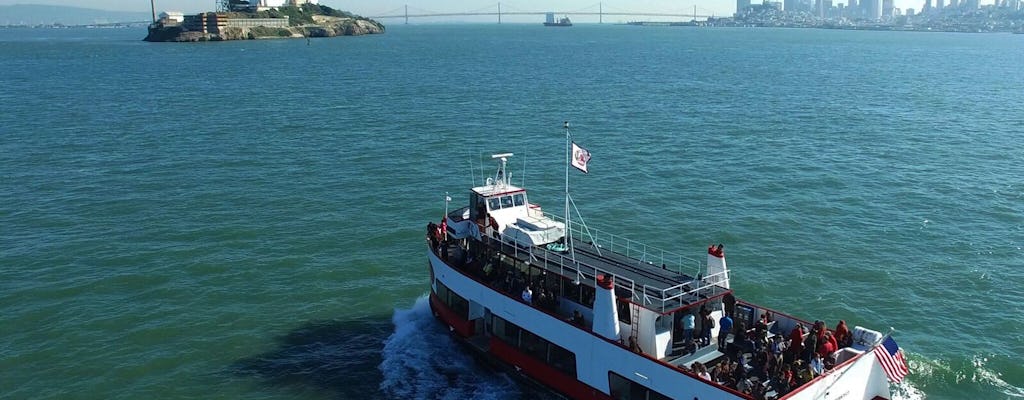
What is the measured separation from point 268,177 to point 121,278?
18.9 metres

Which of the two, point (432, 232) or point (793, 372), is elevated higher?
point (432, 232)

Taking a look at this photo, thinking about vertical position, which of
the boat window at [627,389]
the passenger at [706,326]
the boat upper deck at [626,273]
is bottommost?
the boat window at [627,389]

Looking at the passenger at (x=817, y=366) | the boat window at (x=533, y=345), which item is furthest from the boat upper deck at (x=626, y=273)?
the passenger at (x=817, y=366)

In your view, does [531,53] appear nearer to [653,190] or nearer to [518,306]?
[653,190]

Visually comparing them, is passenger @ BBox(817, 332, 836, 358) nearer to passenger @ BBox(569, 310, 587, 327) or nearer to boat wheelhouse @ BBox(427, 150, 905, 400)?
boat wheelhouse @ BBox(427, 150, 905, 400)

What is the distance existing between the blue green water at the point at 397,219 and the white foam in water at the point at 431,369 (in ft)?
0.35

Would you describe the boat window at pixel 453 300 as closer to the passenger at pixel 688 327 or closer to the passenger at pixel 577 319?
the passenger at pixel 577 319

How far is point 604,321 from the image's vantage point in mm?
23656

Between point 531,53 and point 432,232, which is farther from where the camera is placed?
point 531,53

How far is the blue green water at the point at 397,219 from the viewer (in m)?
30.0

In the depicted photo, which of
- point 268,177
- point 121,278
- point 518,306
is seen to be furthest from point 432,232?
point 268,177

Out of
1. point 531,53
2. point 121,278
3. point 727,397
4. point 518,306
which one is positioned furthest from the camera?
point 531,53

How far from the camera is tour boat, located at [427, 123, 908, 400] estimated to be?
22453mm

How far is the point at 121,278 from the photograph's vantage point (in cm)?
3681
